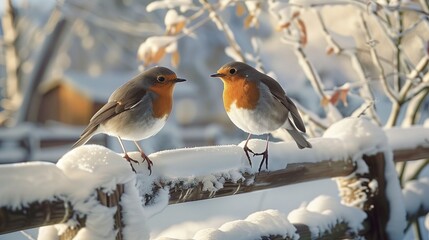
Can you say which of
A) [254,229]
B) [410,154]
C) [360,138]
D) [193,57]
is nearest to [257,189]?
[254,229]

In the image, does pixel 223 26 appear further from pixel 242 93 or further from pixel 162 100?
pixel 162 100

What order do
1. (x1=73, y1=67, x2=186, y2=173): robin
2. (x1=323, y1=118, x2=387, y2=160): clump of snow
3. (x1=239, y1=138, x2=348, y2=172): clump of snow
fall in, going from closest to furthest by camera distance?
1. (x1=73, y1=67, x2=186, y2=173): robin
2. (x1=239, y1=138, x2=348, y2=172): clump of snow
3. (x1=323, y1=118, x2=387, y2=160): clump of snow

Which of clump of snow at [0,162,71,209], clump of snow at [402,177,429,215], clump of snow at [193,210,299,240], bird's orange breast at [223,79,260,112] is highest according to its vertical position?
bird's orange breast at [223,79,260,112]

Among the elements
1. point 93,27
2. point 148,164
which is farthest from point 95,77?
point 148,164

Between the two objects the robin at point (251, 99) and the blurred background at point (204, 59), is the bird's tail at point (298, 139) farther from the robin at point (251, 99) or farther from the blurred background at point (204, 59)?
the blurred background at point (204, 59)

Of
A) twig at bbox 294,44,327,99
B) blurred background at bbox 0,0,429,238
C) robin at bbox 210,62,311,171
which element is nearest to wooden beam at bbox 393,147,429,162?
blurred background at bbox 0,0,429,238

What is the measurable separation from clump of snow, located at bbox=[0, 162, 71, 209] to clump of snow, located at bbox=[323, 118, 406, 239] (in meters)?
1.35

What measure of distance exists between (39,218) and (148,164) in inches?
14.2

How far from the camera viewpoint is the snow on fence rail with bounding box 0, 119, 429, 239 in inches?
49.4

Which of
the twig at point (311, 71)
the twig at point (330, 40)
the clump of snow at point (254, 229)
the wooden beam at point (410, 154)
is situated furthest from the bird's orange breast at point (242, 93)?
the twig at point (330, 40)

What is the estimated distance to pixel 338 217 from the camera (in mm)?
2172

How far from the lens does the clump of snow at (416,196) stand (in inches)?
102

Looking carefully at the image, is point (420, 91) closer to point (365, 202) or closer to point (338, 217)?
point (365, 202)

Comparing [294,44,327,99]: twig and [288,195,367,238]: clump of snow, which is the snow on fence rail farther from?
[294,44,327,99]: twig
